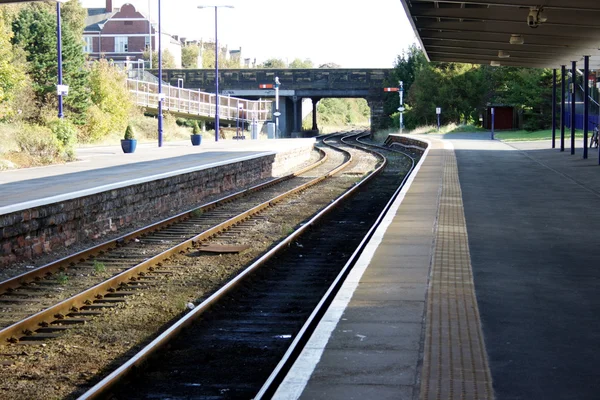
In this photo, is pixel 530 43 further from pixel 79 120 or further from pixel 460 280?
pixel 79 120

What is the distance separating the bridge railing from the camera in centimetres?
5572

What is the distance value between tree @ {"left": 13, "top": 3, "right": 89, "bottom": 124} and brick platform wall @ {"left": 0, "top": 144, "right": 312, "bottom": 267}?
73.7 feet

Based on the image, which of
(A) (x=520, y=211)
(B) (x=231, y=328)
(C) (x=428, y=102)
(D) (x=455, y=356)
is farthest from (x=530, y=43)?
(C) (x=428, y=102)

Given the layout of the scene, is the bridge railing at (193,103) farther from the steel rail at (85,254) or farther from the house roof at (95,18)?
the house roof at (95,18)

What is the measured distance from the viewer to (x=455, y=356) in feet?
21.4

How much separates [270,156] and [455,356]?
25993 millimetres

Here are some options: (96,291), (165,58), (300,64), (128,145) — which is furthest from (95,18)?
(96,291)

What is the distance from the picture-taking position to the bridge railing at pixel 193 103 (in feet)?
183

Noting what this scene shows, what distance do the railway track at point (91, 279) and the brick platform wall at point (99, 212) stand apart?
885mm

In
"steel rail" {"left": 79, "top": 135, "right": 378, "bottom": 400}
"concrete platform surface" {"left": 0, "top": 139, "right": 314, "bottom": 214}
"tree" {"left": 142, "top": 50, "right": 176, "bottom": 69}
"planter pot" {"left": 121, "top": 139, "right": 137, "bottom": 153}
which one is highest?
"tree" {"left": 142, "top": 50, "right": 176, "bottom": 69}

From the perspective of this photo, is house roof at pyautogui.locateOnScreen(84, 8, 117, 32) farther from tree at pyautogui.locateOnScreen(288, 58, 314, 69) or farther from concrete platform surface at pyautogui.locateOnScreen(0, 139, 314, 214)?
concrete platform surface at pyautogui.locateOnScreen(0, 139, 314, 214)

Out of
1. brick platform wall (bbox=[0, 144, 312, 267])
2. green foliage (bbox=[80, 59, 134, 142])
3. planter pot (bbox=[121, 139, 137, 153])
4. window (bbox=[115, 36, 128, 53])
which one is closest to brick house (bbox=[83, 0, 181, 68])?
window (bbox=[115, 36, 128, 53])

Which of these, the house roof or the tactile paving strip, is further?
the house roof

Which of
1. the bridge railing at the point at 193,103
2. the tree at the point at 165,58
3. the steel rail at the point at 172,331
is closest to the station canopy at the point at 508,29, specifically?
the steel rail at the point at 172,331
